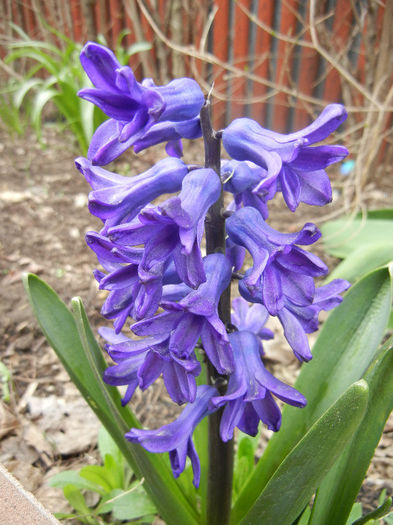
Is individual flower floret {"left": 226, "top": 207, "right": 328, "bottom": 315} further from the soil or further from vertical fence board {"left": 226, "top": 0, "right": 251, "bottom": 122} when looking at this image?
vertical fence board {"left": 226, "top": 0, "right": 251, "bottom": 122}

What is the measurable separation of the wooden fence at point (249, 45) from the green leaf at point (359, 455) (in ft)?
9.17

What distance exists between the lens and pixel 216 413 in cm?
108

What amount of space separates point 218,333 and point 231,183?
0.28 meters

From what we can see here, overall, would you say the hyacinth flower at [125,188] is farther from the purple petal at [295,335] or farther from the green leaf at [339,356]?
the green leaf at [339,356]

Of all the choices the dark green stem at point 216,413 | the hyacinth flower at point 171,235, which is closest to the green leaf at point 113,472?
the dark green stem at point 216,413

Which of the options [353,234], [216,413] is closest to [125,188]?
[216,413]

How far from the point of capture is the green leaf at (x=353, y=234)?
8.42 feet

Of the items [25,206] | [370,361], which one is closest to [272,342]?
[370,361]

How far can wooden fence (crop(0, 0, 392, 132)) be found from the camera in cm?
354

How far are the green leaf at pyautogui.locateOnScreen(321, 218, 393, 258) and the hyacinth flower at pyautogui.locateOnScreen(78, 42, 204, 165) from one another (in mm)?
1852

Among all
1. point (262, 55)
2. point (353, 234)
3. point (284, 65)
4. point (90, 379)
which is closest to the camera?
point (90, 379)

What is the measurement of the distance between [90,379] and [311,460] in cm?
56

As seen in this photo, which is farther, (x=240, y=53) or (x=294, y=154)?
(x=240, y=53)

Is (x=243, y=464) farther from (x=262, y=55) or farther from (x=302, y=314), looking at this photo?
(x=262, y=55)
